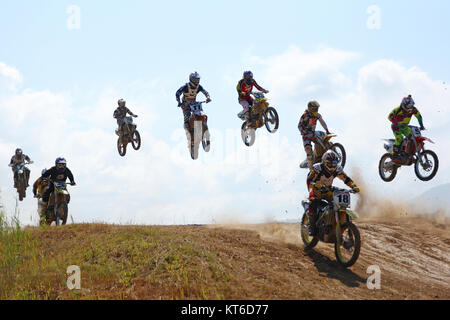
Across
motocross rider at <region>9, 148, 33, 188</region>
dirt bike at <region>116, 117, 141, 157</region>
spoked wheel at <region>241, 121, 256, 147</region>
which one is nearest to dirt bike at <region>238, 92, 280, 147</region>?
spoked wheel at <region>241, 121, 256, 147</region>

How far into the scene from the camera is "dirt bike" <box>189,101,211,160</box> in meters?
17.5

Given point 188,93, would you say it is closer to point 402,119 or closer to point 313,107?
point 313,107

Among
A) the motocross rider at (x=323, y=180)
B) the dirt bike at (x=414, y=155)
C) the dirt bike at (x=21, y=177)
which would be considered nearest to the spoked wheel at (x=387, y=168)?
the dirt bike at (x=414, y=155)

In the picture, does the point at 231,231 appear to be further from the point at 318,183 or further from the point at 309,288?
the point at 309,288

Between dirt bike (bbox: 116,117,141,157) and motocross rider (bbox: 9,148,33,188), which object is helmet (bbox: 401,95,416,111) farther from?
motocross rider (bbox: 9,148,33,188)

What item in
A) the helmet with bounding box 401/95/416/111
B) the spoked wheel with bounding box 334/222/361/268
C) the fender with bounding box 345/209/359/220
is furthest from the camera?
the helmet with bounding box 401/95/416/111

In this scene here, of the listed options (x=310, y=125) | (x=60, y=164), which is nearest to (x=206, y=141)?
(x=310, y=125)

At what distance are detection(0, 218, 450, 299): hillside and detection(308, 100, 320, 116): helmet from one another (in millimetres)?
4979

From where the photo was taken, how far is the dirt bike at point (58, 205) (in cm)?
1447

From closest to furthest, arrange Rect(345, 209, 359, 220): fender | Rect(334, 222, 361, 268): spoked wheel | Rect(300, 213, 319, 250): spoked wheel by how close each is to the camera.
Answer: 1. Rect(334, 222, 361, 268): spoked wheel
2. Rect(345, 209, 359, 220): fender
3. Rect(300, 213, 319, 250): spoked wheel

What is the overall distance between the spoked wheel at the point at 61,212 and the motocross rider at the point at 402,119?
A: 1203 centimetres

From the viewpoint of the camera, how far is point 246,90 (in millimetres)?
18812

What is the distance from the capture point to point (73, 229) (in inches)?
509

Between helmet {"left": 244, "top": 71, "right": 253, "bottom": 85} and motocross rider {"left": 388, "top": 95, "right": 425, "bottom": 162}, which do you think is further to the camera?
helmet {"left": 244, "top": 71, "right": 253, "bottom": 85}
